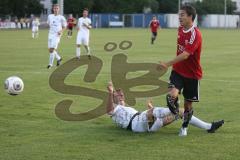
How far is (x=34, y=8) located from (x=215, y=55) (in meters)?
83.8

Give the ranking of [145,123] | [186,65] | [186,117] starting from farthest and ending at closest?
[145,123] → [186,117] → [186,65]

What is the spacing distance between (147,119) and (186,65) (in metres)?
1.06

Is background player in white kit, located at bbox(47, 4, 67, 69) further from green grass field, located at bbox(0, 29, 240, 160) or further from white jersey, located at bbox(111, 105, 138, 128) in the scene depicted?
white jersey, located at bbox(111, 105, 138, 128)

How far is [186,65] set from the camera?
29.1 feet

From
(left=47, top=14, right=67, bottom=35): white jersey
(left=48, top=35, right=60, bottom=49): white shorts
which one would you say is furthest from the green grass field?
(left=47, top=14, right=67, bottom=35): white jersey

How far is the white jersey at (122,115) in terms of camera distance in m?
9.30

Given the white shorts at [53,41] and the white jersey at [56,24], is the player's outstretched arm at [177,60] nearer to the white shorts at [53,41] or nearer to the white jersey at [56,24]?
the white shorts at [53,41]

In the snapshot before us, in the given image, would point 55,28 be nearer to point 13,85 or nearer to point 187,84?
point 13,85

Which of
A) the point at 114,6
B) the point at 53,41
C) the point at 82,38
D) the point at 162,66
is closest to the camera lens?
the point at 162,66

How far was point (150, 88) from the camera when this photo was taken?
14.6 m

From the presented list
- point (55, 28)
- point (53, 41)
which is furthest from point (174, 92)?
point (55, 28)

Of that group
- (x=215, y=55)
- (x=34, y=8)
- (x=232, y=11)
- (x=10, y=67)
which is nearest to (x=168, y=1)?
(x=232, y=11)

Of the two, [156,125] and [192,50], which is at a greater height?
[192,50]

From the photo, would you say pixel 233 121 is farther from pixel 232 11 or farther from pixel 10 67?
pixel 232 11
